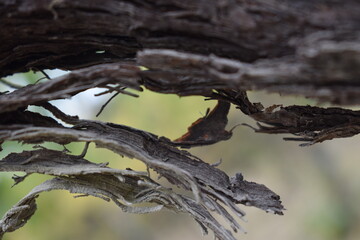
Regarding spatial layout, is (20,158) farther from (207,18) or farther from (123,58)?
(207,18)

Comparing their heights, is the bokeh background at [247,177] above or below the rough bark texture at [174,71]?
above

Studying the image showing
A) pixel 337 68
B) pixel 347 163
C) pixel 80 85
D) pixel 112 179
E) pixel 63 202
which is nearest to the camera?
pixel 337 68

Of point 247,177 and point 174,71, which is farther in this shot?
point 247,177

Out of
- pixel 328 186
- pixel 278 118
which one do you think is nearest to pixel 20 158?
pixel 278 118

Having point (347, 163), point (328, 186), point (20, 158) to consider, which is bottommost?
point (20, 158)

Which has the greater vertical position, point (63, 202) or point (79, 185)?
point (63, 202)

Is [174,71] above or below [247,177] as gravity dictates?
below

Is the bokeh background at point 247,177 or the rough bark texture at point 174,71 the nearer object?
the rough bark texture at point 174,71
